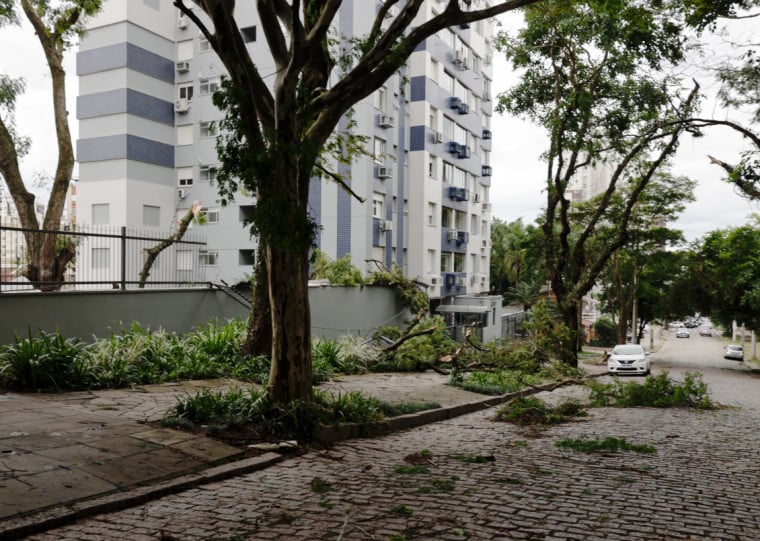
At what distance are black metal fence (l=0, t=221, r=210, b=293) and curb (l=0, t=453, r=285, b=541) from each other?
7396mm

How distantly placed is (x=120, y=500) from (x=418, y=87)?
31.7 metres

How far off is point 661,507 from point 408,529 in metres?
2.26

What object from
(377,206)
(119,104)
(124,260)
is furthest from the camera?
(377,206)

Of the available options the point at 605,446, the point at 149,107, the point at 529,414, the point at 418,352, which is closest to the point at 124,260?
the point at 418,352

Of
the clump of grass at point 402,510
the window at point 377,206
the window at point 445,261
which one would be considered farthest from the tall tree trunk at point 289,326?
the window at point 445,261

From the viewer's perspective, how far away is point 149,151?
32.9 metres

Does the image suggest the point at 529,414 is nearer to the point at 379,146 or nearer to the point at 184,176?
the point at 379,146

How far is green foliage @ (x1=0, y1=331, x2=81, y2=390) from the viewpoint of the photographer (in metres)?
9.59

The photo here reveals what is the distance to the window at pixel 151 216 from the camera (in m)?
33.2

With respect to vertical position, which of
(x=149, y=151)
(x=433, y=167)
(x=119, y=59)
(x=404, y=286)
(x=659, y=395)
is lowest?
(x=659, y=395)

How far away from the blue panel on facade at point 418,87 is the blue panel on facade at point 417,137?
1561mm

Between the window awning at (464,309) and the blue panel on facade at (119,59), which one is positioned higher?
the blue panel on facade at (119,59)

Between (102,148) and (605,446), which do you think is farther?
(102,148)

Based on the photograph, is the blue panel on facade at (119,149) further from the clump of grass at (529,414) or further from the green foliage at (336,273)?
the clump of grass at (529,414)
